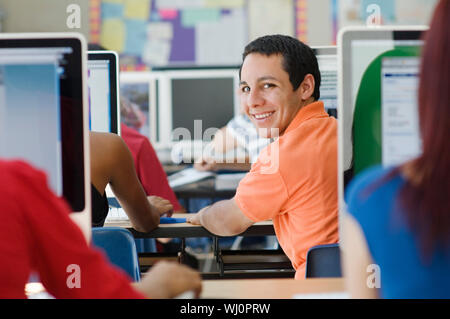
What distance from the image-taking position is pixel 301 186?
1.41m

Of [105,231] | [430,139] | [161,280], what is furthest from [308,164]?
[430,139]

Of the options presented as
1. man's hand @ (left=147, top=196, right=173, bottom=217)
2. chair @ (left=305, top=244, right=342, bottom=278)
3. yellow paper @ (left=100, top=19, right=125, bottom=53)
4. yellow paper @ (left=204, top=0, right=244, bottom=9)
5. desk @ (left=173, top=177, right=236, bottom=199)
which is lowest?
desk @ (left=173, top=177, right=236, bottom=199)

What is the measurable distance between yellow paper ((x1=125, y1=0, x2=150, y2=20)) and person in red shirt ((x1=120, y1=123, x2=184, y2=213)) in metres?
2.91

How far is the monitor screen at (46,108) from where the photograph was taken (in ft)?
3.39

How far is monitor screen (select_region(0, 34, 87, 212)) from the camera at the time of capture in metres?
1.03

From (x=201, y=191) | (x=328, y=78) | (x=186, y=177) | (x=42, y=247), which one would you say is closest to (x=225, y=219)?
(x=328, y=78)

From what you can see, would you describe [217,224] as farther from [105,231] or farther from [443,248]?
[443,248]

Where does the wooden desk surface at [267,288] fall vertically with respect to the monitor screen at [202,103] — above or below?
below

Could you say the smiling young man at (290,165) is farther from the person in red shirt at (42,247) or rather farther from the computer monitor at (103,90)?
the person in red shirt at (42,247)

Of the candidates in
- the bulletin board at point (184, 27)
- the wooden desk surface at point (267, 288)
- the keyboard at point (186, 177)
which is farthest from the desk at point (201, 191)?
the wooden desk surface at point (267, 288)

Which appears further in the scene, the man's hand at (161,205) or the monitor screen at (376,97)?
the man's hand at (161,205)

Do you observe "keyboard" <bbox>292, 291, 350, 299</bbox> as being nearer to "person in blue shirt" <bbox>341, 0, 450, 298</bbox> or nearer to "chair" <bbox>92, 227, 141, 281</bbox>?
"person in blue shirt" <bbox>341, 0, 450, 298</bbox>

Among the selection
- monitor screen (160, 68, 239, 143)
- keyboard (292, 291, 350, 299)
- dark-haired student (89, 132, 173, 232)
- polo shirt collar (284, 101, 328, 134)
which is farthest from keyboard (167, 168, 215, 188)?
keyboard (292, 291, 350, 299)

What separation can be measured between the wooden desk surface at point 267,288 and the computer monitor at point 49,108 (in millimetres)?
271
